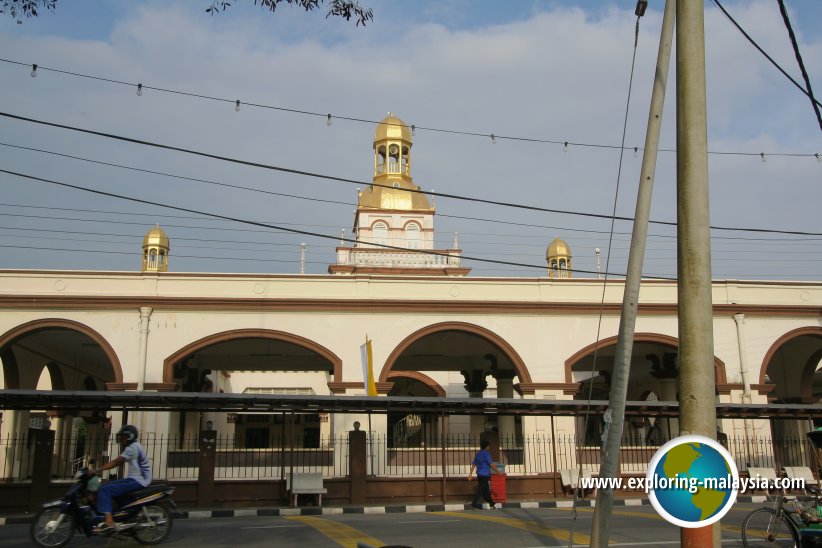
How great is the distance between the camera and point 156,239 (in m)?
47.4

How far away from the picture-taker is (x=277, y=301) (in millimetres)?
21953

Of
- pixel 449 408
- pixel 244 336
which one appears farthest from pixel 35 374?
pixel 449 408

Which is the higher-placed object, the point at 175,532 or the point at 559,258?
the point at 559,258

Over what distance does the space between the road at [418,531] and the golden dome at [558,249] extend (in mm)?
35923

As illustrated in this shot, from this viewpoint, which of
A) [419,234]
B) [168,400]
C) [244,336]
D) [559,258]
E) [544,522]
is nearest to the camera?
[544,522]

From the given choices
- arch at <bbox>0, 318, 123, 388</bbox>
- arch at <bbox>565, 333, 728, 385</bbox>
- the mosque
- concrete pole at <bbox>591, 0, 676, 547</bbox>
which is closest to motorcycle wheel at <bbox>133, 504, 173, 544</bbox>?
concrete pole at <bbox>591, 0, 676, 547</bbox>

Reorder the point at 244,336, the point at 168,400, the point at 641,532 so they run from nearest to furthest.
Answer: the point at 641,532
the point at 168,400
the point at 244,336

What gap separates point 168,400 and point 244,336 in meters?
5.95

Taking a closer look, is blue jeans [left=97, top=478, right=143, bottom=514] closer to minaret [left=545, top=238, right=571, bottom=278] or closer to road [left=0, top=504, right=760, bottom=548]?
road [left=0, top=504, right=760, bottom=548]

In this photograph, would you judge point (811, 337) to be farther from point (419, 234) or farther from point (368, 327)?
point (419, 234)

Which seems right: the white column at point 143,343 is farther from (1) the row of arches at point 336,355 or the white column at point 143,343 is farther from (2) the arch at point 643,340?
(2) the arch at point 643,340

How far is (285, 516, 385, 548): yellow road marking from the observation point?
33.1ft

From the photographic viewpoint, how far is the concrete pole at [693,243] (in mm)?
5969

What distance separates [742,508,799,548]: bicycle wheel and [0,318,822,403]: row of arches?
11.3 m
